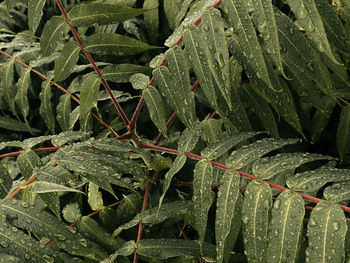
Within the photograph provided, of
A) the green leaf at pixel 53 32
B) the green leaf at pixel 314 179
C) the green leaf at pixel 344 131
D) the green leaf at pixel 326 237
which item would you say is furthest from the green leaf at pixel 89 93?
the green leaf at pixel 344 131

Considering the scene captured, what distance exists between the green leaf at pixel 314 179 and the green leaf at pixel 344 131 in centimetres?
65

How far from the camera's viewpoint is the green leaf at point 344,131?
5.97ft

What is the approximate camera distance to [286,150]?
1901mm

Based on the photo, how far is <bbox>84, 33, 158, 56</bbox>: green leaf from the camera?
4.81ft

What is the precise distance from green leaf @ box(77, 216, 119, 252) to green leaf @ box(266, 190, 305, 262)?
1.79ft

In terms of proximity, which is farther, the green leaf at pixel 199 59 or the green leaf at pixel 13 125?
the green leaf at pixel 13 125

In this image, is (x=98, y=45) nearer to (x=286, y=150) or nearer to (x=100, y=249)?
(x=100, y=249)

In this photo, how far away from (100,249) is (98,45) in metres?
0.61

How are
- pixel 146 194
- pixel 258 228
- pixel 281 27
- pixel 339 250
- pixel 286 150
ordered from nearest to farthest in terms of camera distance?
pixel 339 250 < pixel 258 228 < pixel 281 27 < pixel 146 194 < pixel 286 150

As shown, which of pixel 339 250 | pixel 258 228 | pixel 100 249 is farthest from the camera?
pixel 100 249

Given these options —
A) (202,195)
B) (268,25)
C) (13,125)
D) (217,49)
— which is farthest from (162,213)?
(13,125)

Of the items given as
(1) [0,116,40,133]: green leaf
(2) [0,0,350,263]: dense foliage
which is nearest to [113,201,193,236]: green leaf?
(2) [0,0,350,263]: dense foliage

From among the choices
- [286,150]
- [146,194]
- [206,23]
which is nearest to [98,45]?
[206,23]

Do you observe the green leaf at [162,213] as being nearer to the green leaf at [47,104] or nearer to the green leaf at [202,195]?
the green leaf at [202,195]
